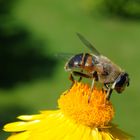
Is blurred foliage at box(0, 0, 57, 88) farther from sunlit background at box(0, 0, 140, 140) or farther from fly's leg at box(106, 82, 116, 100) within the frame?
fly's leg at box(106, 82, 116, 100)

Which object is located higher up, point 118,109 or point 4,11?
point 4,11

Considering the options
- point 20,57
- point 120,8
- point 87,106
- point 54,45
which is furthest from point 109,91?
point 120,8

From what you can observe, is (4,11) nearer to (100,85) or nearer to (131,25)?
(131,25)

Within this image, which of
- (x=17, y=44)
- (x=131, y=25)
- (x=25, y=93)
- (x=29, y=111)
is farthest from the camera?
(x=131, y=25)

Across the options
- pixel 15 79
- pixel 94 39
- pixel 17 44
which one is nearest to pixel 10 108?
pixel 15 79

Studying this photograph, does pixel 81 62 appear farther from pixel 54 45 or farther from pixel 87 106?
pixel 54 45

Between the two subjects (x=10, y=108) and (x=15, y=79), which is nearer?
(x=10, y=108)

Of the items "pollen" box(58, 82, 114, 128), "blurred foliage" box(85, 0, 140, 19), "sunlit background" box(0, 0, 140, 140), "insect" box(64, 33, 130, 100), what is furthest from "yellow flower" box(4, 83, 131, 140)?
"blurred foliage" box(85, 0, 140, 19)
